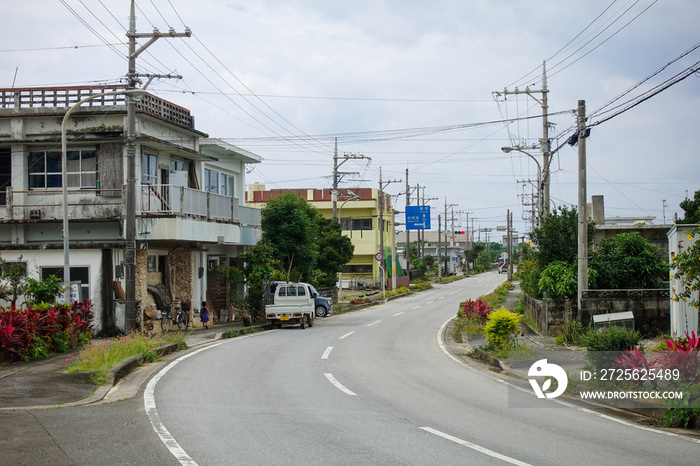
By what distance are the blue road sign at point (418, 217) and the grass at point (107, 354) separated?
4184 centimetres

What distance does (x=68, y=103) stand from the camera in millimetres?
24141

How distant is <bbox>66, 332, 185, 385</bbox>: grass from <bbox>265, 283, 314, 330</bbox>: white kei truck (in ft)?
28.6

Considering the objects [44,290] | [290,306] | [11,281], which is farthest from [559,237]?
[11,281]

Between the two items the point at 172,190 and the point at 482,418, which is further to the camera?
the point at 172,190

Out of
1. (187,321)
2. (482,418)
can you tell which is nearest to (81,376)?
(482,418)

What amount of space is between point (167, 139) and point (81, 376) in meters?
15.1

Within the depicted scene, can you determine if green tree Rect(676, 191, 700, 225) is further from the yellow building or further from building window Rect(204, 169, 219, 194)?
the yellow building

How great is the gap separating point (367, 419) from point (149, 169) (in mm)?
18979

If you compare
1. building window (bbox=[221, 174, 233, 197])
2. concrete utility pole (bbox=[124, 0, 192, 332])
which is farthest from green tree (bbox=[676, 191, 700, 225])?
concrete utility pole (bbox=[124, 0, 192, 332])

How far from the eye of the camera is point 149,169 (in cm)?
2566

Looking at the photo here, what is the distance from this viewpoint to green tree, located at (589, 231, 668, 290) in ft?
68.5

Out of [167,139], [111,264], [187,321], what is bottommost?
[187,321]

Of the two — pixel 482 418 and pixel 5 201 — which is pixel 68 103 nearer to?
pixel 5 201

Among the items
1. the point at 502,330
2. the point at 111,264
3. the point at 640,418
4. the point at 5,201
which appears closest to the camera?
the point at 640,418
